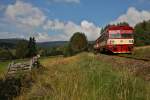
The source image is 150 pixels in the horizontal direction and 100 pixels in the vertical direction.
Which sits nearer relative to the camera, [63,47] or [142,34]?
[142,34]

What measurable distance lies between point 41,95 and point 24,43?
339ft

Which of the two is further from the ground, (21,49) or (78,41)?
(78,41)

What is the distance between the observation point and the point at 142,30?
88.8 metres

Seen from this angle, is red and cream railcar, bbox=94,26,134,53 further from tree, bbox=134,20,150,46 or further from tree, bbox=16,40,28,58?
tree, bbox=16,40,28,58

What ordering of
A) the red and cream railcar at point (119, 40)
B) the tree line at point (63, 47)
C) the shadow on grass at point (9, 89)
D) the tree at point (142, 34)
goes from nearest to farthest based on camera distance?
the shadow on grass at point (9, 89) → the red and cream railcar at point (119, 40) → the tree at point (142, 34) → the tree line at point (63, 47)

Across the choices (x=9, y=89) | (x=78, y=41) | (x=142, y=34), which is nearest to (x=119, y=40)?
(x=9, y=89)

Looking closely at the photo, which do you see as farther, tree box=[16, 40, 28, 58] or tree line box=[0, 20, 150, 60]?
tree box=[16, 40, 28, 58]

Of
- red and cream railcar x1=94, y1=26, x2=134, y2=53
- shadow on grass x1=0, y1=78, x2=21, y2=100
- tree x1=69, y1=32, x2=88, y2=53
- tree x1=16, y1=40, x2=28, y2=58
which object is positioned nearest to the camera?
shadow on grass x1=0, y1=78, x2=21, y2=100

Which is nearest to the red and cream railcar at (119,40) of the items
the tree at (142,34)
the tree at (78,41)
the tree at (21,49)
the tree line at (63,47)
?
the tree at (142,34)

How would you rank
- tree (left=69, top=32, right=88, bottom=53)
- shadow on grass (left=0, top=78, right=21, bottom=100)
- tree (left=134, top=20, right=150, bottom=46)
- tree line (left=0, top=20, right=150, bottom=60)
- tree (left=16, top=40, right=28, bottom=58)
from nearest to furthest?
shadow on grass (left=0, top=78, right=21, bottom=100), tree (left=134, top=20, right=150, bottom=46), tree line (left=0, top=20, right=150, bottom=60), tree (left=69, top=32, right=88, bottom=53), tree (left=16, top=40, right=28, bottom=58)

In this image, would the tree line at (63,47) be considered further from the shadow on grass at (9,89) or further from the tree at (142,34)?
the shadow on grass at (9,89)

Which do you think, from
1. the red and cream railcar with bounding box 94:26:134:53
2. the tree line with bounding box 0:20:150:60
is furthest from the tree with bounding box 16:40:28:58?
the red and cream railcar with bounding box 94:26:134:53

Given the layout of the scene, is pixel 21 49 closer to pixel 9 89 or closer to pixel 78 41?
pixel 78 41

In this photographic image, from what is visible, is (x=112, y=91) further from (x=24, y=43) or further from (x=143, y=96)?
(x=24, y=43)
